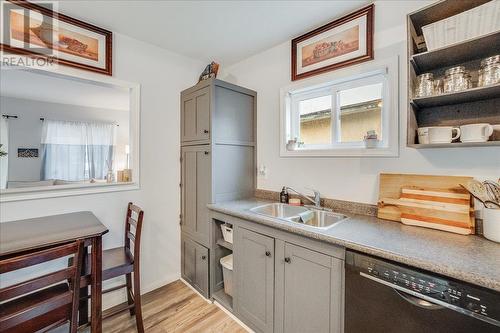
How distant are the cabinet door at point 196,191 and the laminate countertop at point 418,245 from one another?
0.74 m

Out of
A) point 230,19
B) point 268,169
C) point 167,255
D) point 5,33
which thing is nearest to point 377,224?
point 268,169

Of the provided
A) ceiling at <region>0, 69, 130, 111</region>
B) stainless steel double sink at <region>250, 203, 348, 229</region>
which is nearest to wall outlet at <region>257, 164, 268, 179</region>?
stainless steel double sink at <region>250, 203, 348, 229</region>

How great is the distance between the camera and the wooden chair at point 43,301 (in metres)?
0.91

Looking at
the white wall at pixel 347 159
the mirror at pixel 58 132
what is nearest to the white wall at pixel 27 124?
the mirror at pixel 58 132

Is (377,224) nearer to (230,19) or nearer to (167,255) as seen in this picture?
(230,19)

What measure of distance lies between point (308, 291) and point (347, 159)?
3.32 ft

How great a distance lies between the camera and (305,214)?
1.77m

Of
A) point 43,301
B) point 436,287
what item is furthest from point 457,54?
point 43,301

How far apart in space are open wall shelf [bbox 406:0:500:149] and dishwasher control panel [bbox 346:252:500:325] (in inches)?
28.5

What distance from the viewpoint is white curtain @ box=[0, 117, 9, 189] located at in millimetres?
4254

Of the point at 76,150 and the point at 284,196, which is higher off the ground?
the point at 76,150

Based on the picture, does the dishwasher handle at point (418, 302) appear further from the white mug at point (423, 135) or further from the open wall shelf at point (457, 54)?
the open wall shelf at point (457, 54)

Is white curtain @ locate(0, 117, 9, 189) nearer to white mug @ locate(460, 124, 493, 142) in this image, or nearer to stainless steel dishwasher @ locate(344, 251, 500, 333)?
stainless steel dishwasher @ locate(344, 251, 500, 333)

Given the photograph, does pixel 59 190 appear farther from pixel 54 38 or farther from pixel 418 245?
pixel 418 245
